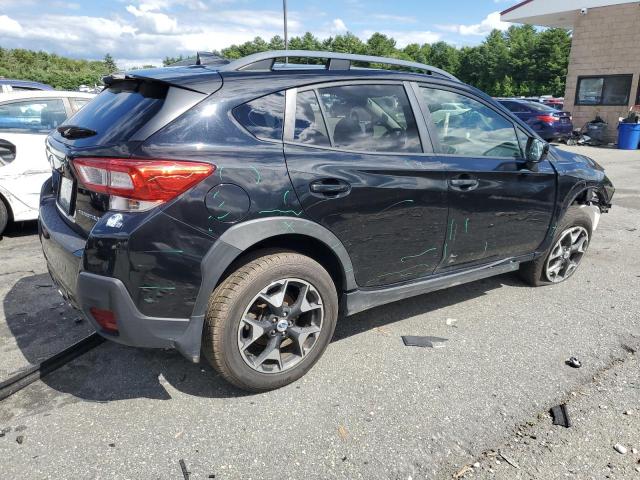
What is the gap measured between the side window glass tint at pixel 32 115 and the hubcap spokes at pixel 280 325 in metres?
4.38

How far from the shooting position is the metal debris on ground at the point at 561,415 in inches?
103

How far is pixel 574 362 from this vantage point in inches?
125

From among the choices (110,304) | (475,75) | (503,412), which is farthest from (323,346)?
(475,75)

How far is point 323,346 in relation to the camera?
3.00 metres

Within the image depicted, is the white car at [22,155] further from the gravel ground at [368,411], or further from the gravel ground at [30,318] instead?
the gravel ground at [368,411]

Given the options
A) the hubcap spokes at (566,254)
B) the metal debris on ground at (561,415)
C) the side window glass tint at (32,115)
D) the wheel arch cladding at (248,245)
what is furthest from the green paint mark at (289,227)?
the side window glass tint at (32,115)

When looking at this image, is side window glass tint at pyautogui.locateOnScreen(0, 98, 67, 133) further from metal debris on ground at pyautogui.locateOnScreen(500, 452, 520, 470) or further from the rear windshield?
metal debris on ground at pyautogui.locateOnScreen(500, 452, 520, 470)

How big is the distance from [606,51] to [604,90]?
1.42 metres

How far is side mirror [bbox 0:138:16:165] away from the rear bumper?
3344 millimetres

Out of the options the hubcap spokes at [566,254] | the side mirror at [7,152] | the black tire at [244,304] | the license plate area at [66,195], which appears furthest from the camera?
the side mirror at [7,152]

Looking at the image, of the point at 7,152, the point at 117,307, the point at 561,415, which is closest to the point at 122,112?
the point at 117,307

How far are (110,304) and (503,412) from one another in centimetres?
209

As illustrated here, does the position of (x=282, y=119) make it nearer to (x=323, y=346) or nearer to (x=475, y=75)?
(x=323, y=346)

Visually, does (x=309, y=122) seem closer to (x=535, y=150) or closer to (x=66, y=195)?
(x=66, y=195)
